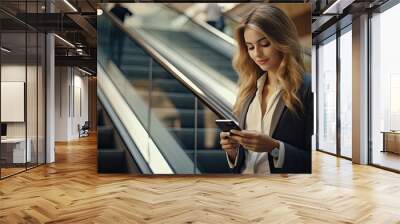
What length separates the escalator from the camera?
20.6 feet

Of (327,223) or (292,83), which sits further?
(292,83)

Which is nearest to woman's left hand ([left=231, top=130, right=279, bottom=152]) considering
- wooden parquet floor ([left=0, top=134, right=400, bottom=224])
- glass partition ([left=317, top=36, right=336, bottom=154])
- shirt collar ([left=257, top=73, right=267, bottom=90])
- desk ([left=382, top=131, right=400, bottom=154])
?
wooden parquet floor ([left=0, top=134, right=400, bottom=224])

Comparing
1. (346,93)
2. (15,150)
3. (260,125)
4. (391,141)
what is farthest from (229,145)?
(346,93)

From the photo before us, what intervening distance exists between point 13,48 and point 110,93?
6.59 ft

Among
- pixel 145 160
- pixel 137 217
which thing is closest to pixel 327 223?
pixel 137 217

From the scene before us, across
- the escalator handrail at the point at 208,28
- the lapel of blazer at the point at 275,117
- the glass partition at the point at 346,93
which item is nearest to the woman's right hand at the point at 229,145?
the lapel of blazer at the point at 275,117

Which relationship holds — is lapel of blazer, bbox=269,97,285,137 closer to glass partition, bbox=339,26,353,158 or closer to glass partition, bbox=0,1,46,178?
glass partition, bbox=339,26,353,158

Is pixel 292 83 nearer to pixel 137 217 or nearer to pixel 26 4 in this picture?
pixel 137 217

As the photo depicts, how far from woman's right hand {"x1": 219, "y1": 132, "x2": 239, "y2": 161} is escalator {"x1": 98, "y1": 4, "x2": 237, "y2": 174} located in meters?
0.12

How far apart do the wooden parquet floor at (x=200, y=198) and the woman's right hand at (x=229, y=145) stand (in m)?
0.44

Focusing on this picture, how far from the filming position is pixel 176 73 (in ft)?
20.8

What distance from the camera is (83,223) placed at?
3.75 meters

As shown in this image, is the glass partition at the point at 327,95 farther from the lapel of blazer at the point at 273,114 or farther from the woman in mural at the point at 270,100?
the lapel of blazer at the point at 273,114

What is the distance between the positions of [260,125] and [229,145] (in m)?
0.60
